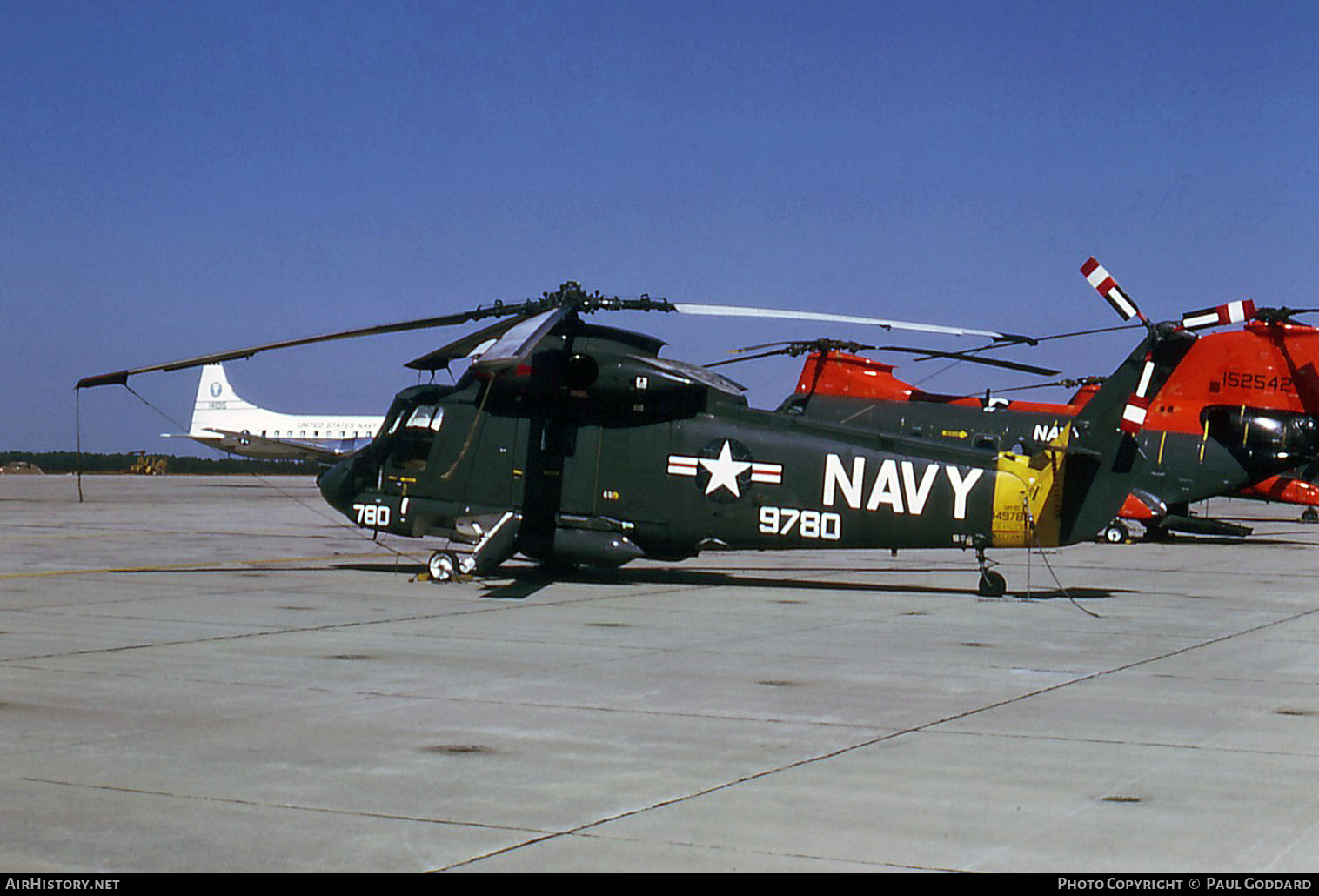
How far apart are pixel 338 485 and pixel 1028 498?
1023 cm

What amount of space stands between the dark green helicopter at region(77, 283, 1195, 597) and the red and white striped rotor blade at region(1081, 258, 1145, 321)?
57cm

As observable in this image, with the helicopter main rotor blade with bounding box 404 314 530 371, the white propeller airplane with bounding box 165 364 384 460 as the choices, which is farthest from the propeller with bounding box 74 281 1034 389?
the white propeller airplane with bounding box 165 364 384 460

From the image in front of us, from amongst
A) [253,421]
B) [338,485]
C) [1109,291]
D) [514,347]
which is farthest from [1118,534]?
[253,421]

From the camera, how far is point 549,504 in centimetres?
1981

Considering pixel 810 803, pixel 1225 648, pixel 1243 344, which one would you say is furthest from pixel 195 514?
pixel 810 803

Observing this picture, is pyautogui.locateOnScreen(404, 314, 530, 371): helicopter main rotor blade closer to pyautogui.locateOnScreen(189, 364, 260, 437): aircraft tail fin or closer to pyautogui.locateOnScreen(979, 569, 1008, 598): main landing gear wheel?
pyautogui.locateOnScreen(979, 569, 1008, 598): main landing gear wheel

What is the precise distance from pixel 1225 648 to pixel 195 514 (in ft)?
106

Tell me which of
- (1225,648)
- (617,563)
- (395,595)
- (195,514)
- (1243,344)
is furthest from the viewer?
(195,514)

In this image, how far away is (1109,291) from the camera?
19031mm

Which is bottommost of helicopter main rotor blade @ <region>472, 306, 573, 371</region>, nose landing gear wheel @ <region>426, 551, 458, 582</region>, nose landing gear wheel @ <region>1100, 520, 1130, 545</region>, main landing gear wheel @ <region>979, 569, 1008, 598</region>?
nose landing gear wheel @ <region>426, 551, 458, 582</region>

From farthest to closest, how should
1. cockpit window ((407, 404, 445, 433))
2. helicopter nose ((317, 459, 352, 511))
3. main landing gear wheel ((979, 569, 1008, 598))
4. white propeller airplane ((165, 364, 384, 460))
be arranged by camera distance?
white propeller airplane ((165, 364, 384, 460)), helicopter nose ((317, 459, 352, 511)), cockpit window ((407, 404, 445, 433)), main landing gear wheel ((979, 569, 1008, 598))

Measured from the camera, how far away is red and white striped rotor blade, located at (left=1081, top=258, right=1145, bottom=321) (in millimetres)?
18797

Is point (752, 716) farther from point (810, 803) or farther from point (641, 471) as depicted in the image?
point (641, 471)

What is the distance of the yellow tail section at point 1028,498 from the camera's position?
61.0 feet
